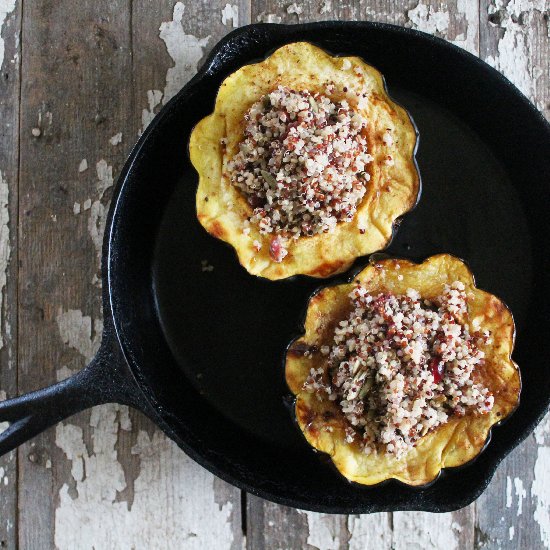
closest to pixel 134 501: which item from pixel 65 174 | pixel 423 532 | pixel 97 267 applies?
pixel 97 267

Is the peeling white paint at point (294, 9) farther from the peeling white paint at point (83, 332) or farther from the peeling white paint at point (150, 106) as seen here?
the peeling white paint at point (83, 332)

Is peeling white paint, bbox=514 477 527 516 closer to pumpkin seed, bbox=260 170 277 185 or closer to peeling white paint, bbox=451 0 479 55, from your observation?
pumpkin seed, bbox=260 170 277 185

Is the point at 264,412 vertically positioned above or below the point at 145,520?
above

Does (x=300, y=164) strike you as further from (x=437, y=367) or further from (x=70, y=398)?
(x=70, y=398)

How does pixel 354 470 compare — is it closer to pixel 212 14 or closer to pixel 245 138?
pixel 245 138

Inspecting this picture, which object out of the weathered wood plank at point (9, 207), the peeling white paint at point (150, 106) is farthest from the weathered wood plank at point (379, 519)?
the weathered wood plank at point (9, 207)

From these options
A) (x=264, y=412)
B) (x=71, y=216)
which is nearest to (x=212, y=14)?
(x=71, y=216)
